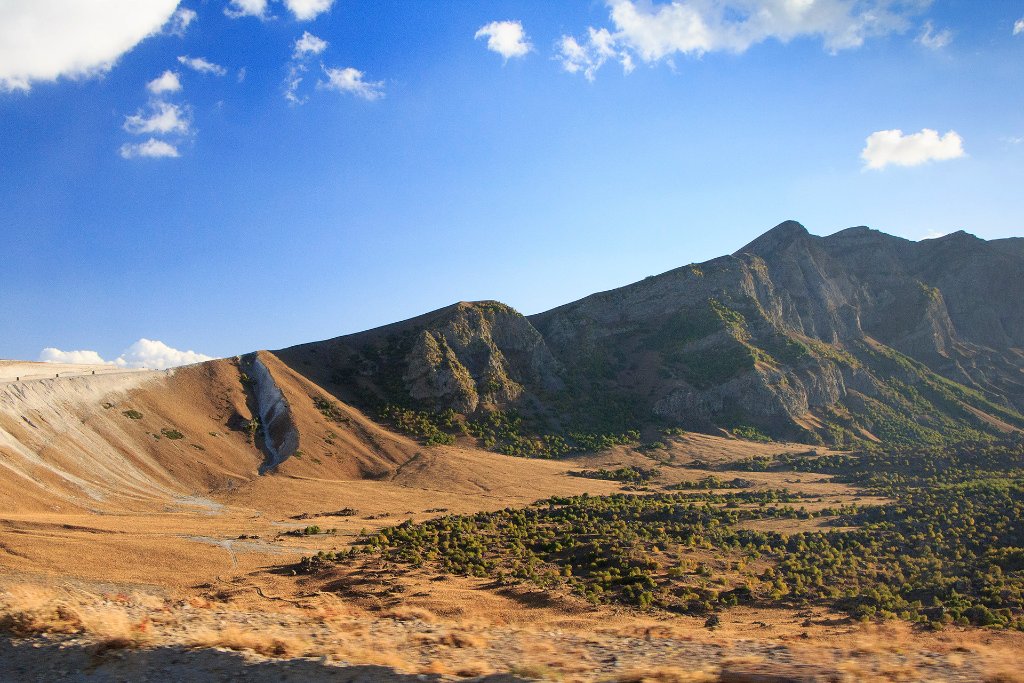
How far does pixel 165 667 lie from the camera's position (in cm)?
1266

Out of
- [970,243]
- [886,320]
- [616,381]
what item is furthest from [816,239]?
[616,381]

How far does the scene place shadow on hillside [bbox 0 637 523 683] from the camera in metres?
12.0

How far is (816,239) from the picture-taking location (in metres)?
141

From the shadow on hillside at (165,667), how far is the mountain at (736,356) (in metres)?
55.9

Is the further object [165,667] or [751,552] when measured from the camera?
[751,552]

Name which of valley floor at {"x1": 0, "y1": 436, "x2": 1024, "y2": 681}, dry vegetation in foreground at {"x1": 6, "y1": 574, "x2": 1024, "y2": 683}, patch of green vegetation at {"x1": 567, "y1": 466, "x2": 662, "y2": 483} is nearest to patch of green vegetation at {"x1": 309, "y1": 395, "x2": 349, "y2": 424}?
valley floor at {"x1": 0, "y1": 436, "x2": 1024, "y2": 681}

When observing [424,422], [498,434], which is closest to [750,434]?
[498,434]

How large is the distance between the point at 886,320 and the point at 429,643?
140 metres

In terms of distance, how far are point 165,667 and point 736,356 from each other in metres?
92.3

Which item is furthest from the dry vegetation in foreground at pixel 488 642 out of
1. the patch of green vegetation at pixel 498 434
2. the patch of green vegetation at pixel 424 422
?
the patch of green vegetation at pixel 498 434

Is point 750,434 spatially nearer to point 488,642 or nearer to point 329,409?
point 329,409

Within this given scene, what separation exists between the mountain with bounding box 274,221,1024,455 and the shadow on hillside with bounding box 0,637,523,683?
55.9 meters

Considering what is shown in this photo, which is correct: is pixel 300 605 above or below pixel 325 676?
below

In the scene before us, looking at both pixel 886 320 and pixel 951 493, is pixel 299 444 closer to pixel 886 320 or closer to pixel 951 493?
pixel 951 493
